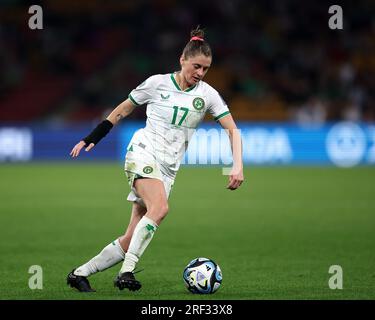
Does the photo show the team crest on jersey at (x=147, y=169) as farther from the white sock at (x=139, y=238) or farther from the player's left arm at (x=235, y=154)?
the player's left arm at (x=235, y=154)

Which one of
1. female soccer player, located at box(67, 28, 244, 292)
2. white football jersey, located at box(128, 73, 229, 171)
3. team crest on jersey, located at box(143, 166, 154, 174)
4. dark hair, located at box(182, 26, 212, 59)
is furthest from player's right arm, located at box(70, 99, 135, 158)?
dark hair, located at box(182, 26, 212, 59)

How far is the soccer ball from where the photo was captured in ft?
23.3

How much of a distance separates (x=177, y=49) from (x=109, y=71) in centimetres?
239

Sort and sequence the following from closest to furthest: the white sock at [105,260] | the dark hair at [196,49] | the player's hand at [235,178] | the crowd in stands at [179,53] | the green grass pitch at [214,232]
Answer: the player's hand at [235,178] → the dark hair at [196,49] → the white sock at [105,260] → the green grass pitch at [214,232] → the crowd in stands at [179,53]

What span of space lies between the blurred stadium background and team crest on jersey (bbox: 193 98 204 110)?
177 cm

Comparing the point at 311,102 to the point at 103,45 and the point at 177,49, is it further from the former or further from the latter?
the point at 103,45

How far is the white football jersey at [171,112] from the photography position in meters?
7.32

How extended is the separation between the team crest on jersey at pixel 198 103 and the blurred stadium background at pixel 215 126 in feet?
5.82

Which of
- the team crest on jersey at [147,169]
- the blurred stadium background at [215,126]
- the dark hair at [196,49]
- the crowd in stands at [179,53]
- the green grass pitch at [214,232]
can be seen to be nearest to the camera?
the dark hair at [196,49]

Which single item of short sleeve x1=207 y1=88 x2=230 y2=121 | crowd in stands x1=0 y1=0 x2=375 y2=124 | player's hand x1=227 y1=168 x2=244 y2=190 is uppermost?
crowd in stands x1=0 y1=0 x2=375 y2=124

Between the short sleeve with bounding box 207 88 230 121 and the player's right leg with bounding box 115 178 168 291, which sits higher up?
the short sleeve with bounding box 207 88 230 121

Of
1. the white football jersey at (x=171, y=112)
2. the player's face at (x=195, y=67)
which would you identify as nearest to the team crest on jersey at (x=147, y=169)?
the white football jersey at (x=171, y=112)

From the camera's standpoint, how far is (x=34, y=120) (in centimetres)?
2802

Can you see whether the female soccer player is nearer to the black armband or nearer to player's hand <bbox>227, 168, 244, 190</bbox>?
the black armband
